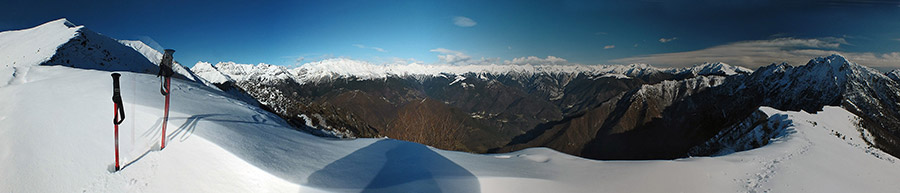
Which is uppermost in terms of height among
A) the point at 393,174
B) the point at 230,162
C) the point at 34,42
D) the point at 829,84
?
the point at 829,84

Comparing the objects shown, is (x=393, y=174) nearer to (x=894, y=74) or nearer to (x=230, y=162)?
(x=230, y=162)

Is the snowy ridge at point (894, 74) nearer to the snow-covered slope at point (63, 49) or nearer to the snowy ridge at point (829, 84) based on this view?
the snowy ridge at point (829, 84)

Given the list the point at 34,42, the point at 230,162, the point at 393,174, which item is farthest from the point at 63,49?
the point at 393,174

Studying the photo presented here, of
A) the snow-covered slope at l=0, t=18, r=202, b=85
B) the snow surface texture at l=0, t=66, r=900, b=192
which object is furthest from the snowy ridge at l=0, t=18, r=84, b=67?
the snow surface texture at l=0, t=66, r=900, b=192

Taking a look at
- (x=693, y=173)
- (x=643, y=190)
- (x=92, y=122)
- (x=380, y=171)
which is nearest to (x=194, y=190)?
(x=380, y=171)

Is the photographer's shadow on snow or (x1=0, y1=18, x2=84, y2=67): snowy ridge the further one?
(x1=0, y1=18, x2=84, y2=67): snowy ridge

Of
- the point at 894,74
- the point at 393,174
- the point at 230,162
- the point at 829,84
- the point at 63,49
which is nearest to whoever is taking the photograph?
the point at 230,162

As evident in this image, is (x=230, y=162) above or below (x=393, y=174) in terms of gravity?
above

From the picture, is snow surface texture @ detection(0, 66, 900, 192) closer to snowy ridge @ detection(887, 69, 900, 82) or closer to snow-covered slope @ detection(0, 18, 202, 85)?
snow-covered slope @ detection(0, 18, 202, 85)
